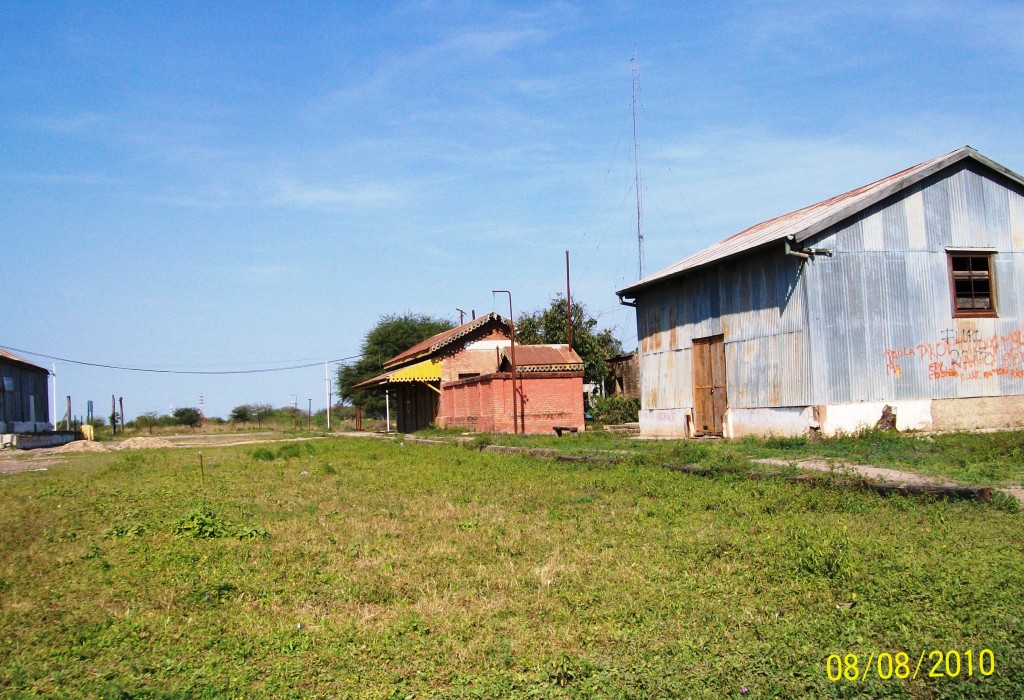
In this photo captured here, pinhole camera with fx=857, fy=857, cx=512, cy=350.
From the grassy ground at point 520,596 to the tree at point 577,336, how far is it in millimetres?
36952

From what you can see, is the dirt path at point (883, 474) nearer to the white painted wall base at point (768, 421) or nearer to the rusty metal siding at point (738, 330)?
the white painted wall base at point (768, 421)

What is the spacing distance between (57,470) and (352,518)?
14.0m

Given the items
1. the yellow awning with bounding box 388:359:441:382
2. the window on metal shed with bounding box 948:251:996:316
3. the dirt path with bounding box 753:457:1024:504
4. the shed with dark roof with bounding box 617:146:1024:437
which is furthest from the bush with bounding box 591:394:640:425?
the dirt path with bounding box 753:457:1024:504

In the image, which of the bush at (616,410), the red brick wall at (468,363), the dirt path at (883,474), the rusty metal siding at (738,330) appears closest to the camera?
the dirt path at (883,474)

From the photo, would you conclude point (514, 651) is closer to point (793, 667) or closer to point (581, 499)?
point (793, 667)

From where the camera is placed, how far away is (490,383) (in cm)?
3262

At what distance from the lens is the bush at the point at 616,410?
36.5 metres

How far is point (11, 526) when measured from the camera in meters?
10.0

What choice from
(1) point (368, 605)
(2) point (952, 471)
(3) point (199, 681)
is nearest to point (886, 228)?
(2) point (952, 471)

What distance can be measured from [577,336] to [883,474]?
38.5m

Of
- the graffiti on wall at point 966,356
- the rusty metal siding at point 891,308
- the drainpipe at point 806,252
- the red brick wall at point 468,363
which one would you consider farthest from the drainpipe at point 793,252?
the red brick wall at point 468,363

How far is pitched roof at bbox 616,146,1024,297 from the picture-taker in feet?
56.6
